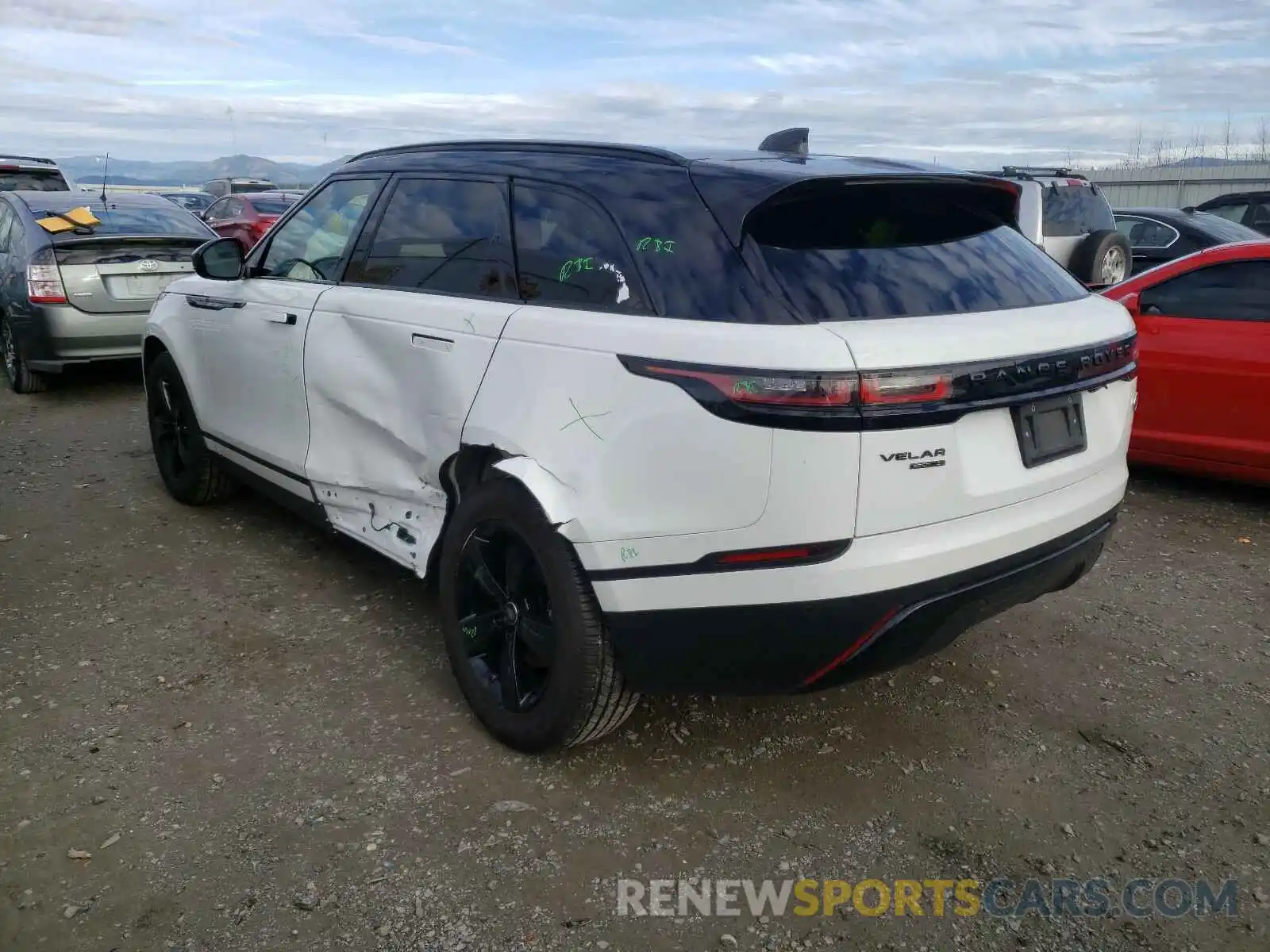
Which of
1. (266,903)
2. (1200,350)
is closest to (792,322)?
(266,903)

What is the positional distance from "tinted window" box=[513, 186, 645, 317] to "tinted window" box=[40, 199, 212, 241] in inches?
250

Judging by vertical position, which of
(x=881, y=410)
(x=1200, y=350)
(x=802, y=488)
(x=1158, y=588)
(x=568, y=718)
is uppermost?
A: (x=881, y=410)

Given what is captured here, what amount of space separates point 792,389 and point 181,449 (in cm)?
409

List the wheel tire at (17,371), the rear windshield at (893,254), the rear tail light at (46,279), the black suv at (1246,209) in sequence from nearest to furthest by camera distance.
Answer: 1. the rear windshield at (893,254)
2. the rear tail light at (46,279)
3. the wheel tire at (17,371)
4. the black suv at (1246,209)

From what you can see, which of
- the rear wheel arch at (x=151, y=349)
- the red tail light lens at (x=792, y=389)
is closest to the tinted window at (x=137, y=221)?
the rear wheel arch at (x=151, y=349)

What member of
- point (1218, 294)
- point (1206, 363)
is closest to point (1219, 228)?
point (1218, 294)

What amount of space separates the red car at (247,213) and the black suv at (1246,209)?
42.0ft

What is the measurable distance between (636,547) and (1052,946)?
1330mm

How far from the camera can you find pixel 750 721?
3.39 m

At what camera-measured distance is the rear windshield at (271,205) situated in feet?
57.0

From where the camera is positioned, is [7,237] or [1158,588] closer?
[1158,588]

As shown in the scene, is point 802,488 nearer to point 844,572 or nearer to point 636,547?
point 844,572

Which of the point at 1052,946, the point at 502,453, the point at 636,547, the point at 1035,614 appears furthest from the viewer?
the point at 1035,614

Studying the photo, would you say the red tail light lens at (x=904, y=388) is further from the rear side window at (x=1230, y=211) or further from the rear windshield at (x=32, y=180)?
the rear windshield at (x=32, y=180)
